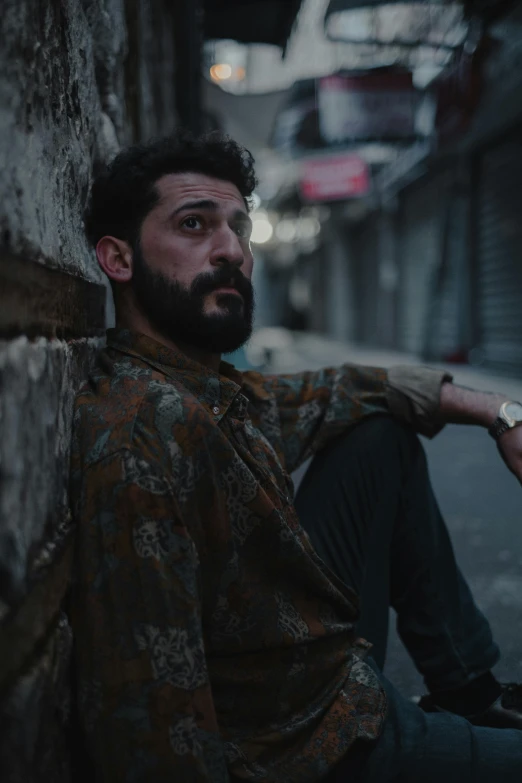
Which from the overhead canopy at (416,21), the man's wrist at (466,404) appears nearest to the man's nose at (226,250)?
the man's wrist at (466,404)

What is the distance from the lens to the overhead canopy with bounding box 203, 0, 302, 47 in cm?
474

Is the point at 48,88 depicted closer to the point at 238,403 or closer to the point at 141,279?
the point at 141,279

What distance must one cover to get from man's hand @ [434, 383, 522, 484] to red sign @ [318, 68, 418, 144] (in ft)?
24.1

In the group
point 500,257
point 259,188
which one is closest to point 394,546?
point 259,188

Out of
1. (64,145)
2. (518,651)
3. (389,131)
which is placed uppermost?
(389,131)

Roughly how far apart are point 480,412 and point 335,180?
31.9 ft

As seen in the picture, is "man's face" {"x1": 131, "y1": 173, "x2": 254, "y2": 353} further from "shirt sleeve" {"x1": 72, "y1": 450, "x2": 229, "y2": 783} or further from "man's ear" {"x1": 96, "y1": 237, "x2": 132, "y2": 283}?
"shirt sleeve" {"x1": 72, "y1": 450, "x2": 229, "y2": 783}

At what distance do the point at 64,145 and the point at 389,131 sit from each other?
806 cm

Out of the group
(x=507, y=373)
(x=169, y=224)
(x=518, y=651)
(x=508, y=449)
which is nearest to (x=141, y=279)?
(x=169, y=224)

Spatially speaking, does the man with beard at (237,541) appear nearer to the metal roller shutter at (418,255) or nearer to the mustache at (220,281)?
the mustache at (220,281)

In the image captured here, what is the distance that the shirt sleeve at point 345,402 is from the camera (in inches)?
71.6

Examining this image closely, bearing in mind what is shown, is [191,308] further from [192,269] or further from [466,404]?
[466,404]

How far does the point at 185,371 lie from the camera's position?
1324 mm

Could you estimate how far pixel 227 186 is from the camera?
1.58 metres
